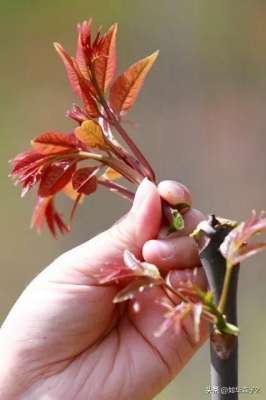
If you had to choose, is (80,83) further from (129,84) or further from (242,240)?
(242,240)

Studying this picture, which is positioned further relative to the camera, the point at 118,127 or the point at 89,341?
the point at 89,341

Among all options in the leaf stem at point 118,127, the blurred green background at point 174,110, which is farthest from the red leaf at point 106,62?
the blurred green background at point 174,110

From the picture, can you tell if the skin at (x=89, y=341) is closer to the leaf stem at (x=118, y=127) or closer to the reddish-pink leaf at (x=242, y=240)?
the leaf stem at (x=118, y=127)

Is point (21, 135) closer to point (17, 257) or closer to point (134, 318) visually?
point (17, 257)

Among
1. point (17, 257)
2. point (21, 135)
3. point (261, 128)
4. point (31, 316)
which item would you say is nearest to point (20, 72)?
point (21, 135)

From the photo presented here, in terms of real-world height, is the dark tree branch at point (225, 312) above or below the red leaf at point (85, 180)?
below

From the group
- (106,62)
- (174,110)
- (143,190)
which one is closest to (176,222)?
(143,190)
